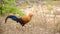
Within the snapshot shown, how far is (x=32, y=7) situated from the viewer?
8922 mm

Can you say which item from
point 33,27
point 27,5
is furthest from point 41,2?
point 33,27

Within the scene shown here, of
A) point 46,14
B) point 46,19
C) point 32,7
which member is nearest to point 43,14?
point 46,14

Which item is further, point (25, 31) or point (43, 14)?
point (43, 14)

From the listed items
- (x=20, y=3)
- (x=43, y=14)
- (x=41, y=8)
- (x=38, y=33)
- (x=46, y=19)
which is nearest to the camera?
(x=38, y=33)

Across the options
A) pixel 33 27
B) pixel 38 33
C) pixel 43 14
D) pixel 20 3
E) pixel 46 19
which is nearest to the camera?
pixel 38 33

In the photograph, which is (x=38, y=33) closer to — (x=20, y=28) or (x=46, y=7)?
(x=20, y=28)

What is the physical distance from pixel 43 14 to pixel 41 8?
1.12 meters

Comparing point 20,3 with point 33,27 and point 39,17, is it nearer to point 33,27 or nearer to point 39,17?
point 39,17

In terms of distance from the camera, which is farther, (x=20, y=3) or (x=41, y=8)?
(x=20, y=3)

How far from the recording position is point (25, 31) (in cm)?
596

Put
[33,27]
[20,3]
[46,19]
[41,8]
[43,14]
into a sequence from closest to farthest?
[33,27] < [46,19] < [43,14] < [41,8] < [20,3]

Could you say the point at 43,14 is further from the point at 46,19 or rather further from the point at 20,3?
the point at 20,3

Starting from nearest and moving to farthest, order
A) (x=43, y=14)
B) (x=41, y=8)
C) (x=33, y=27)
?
(x=33, y=27)
(x=43, y=14)
(x=41, y=8)

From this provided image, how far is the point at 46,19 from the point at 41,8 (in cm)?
181
